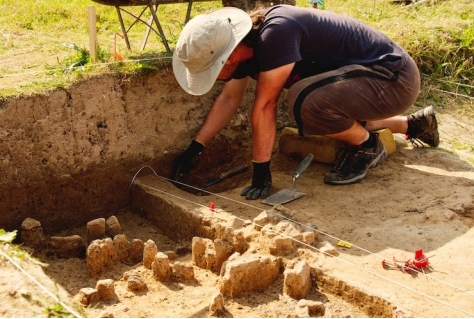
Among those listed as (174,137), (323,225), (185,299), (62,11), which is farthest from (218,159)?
(62,11)

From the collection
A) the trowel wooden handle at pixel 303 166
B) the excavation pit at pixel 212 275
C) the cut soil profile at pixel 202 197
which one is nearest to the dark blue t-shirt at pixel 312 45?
the trowel wooden handle at pixel 303 166

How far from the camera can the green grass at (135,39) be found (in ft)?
18.0

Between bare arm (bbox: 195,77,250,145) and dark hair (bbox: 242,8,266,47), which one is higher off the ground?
dark hair (bbox: 242,8,266,47)

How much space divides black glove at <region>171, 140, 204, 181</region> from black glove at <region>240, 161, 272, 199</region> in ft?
1.88

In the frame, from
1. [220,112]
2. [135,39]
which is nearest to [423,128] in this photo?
[220,112]

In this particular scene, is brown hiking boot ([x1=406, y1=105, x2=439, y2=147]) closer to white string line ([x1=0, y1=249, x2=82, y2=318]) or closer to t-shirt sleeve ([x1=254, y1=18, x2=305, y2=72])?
t-shirt sleeve ([x1=254, y1=18, x2=305, y2=72])

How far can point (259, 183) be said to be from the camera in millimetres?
5188

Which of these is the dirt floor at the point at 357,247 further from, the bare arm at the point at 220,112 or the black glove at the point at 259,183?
the bare arm at the point at 220,112

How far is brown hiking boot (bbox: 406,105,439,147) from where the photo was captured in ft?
18.8

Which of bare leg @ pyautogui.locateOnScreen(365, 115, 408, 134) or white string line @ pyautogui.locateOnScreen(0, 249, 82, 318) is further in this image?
bare leg @ pyautogui.locateOnScreen(365, 115, 408, 134)

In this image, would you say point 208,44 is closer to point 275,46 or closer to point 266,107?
point 275,46

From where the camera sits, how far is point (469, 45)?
7.48 metres

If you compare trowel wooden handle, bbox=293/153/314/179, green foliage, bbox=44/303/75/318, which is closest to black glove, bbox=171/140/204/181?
trowel wooden handle, bbox=293/153/314/179

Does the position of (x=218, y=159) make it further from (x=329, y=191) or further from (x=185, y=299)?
(x=185, y=299)
